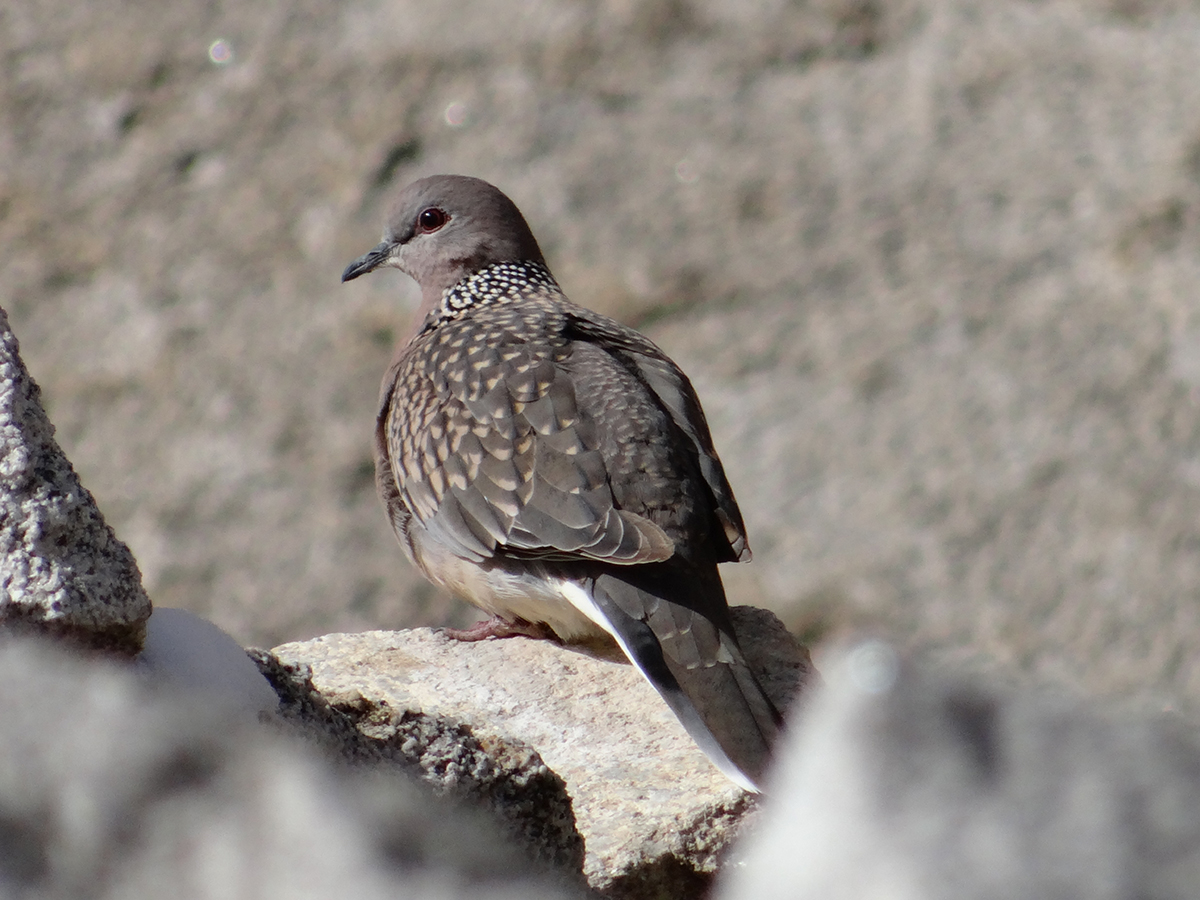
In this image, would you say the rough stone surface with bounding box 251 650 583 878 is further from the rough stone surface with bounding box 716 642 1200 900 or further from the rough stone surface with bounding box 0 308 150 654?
the rough stone surface with bounding box 716 642 1200 900

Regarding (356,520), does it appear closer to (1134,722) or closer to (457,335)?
(457,335)

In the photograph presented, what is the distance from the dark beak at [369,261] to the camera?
16.2 ft

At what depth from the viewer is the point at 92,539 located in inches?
70.2

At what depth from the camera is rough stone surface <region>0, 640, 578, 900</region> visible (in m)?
1.00

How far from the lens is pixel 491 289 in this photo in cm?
476

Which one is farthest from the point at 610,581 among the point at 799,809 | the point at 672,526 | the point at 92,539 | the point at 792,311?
the point at 799,809

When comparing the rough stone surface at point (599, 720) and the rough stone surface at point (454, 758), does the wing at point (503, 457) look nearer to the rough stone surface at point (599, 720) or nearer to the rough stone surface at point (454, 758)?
the rough stone surface at point (599, 720)

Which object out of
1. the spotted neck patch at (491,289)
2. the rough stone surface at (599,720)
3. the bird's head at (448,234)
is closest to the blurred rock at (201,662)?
the rough stone surface at (599,720)

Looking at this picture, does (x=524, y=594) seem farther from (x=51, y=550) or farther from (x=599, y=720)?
(x=51, y=550)

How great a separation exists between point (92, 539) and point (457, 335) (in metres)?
2.56

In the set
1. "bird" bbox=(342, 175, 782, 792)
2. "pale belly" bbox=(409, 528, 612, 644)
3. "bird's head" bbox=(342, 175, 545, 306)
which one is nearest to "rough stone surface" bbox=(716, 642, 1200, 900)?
"bird" bbox=(342, 175, 782, 792)

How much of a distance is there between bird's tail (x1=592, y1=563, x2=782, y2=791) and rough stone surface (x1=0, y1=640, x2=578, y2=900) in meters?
1.94

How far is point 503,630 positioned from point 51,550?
7.31 feet

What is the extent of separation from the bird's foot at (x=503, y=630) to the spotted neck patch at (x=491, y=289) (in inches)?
43.4
